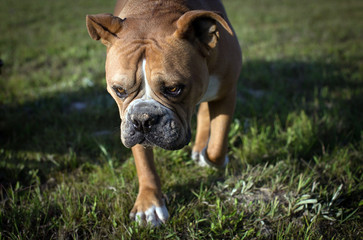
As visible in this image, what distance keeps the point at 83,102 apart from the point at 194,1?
235 cm

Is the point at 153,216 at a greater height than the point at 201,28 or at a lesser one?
lesser

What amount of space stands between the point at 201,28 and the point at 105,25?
68 cm

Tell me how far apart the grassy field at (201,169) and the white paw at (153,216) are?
0.06 meters

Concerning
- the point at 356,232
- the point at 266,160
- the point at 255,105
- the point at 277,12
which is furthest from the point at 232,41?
the point at 277,12

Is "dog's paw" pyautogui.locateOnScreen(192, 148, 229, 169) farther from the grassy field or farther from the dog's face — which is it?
the dog's face

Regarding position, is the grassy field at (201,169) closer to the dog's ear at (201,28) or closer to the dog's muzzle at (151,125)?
the dog's muzzle at (151,125)

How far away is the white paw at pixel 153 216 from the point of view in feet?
7.48

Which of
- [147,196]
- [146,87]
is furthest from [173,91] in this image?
[147,196]

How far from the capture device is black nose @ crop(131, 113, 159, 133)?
2043mm

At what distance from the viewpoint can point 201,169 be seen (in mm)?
2949

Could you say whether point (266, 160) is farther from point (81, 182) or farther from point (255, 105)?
point (81, 182)

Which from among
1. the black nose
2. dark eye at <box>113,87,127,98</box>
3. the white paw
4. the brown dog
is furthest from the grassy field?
the black nose

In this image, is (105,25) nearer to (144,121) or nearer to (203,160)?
(144,121)

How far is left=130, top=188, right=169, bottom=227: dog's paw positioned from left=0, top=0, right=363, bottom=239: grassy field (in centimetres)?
7
